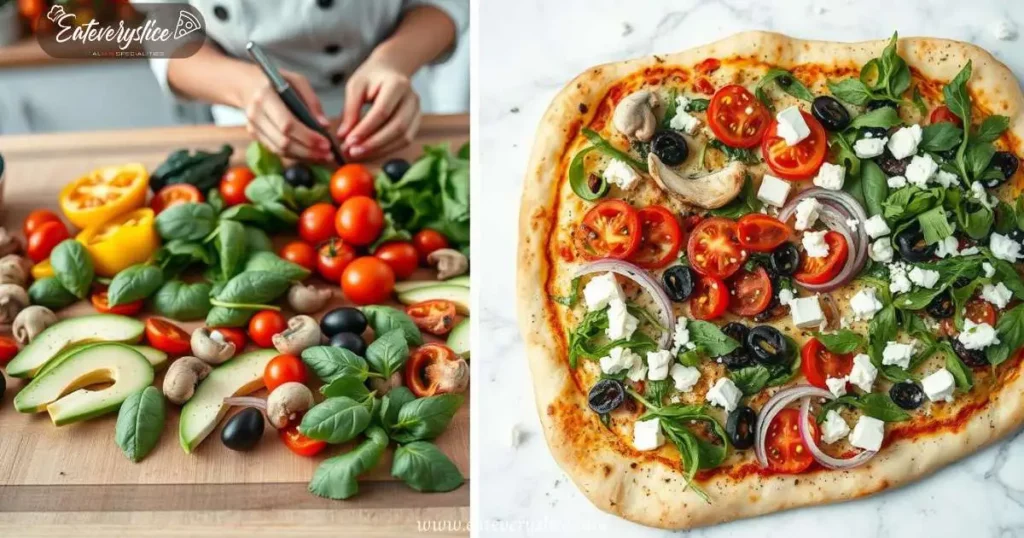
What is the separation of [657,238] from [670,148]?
256 mm

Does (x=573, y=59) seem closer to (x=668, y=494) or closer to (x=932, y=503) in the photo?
(x=668, y=494)

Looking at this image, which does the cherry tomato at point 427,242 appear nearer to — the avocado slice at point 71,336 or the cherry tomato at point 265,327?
the cherry tomato at point 265,327

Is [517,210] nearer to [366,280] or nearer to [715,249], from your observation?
[715,249]

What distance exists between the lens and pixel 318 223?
3.43 m

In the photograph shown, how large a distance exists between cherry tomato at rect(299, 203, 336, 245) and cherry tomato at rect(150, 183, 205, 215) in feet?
1.38

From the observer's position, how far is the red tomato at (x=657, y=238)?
8.55 ft

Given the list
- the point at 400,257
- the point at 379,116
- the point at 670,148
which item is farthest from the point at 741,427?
the point at 379,116

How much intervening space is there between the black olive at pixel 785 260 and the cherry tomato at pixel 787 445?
38 cm

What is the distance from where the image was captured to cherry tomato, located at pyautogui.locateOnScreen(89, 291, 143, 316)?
3.12m

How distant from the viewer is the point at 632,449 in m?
2.46

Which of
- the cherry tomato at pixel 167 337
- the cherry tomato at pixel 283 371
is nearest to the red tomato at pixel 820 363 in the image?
the cherry tomato at pixel 283 371

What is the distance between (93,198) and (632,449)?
2.21m

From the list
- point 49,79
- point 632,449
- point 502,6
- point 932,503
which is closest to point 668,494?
point 632,449

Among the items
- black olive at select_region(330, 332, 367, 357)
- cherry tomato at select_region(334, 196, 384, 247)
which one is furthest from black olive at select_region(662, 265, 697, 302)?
cherry tomato at select_region(334, 196, 384, 247)
